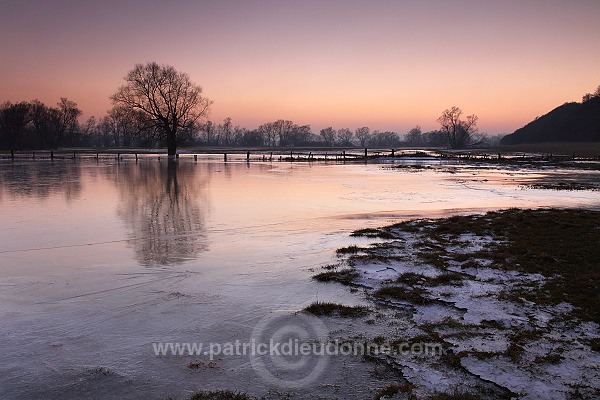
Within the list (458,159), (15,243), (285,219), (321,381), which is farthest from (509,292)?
(458,159)

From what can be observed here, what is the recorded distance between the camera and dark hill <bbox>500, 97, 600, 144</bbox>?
5097 inches

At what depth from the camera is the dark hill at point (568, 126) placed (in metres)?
129

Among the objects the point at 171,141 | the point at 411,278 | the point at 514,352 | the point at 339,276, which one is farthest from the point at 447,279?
the point at 171,141

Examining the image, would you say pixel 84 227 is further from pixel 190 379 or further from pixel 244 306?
pixel 190 379

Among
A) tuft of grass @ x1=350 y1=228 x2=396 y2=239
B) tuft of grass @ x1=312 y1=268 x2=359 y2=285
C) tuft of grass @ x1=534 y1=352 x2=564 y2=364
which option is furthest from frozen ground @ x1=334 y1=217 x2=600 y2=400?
tuft of grass @ x1=350 y1=228 x2=396 y2=239

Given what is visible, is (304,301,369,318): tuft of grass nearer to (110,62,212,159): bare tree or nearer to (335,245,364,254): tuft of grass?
(335,245,364,254): tuft of grass

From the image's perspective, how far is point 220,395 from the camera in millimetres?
3807

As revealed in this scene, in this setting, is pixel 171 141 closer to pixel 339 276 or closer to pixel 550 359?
pixel 339 276

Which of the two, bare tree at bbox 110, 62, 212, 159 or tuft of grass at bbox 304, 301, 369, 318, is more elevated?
bare tree at bbox 110, 62, 212, 159

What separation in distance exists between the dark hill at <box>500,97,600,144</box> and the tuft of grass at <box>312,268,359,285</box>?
146859mm

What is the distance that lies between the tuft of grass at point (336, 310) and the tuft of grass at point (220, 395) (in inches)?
84.6

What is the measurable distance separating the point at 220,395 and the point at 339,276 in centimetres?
393

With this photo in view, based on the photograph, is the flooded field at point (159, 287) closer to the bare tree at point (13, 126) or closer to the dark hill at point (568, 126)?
the bare tree at point (13, 126)

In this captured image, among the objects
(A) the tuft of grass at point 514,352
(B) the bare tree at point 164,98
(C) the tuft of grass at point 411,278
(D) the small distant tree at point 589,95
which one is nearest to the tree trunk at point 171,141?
(B) the bare tree at point 164,98
